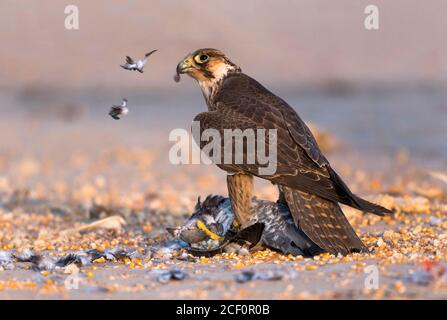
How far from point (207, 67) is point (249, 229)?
56.2 inches

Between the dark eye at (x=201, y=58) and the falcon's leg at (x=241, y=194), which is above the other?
the dark eye at (x=201, y=58)

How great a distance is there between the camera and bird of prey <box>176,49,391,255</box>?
5.86 m

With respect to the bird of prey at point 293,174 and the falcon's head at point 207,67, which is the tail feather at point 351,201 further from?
the falcon's head at point 207,67

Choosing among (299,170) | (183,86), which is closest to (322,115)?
(183,86)

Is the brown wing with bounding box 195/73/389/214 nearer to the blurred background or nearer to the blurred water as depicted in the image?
the blurred background

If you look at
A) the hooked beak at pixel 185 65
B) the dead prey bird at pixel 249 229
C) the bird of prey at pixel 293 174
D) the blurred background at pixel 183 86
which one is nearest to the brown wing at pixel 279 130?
the bird of prey at pixel 293 174

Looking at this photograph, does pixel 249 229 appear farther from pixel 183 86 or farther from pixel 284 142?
pixel 183 86

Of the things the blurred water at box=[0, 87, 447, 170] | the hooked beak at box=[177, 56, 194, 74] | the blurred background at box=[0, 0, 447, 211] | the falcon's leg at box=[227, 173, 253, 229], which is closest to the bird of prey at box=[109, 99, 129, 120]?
the hooked beak at box=[177, 56, 194, 74]

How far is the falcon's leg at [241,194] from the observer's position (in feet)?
20.4

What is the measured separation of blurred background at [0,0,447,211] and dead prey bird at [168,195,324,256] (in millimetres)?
2121

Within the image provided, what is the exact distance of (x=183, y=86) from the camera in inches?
687
